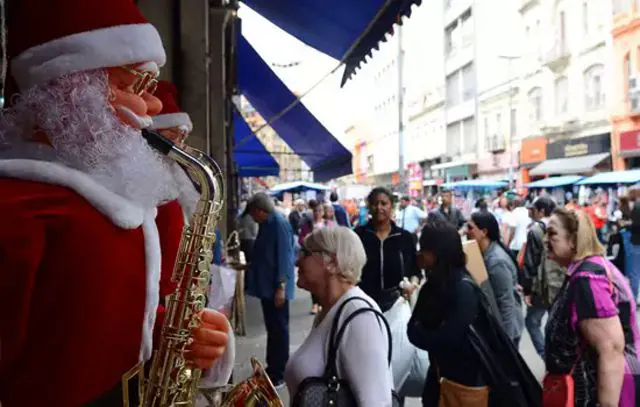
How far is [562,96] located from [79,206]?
105 feet

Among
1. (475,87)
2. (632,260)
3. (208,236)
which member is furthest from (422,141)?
(208,236)

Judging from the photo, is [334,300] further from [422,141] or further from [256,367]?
[422,141]

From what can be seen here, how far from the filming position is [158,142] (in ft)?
6.11

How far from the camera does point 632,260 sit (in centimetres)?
913

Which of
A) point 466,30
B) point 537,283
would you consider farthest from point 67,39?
point 466,30

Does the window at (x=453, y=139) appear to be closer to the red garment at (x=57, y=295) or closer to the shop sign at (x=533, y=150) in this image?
the shop sign at (x=533, y=150)

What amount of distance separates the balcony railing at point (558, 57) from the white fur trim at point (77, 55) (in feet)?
101

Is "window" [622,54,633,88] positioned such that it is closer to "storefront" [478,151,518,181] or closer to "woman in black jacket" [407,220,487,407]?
"storefront" [478,151,518,181]

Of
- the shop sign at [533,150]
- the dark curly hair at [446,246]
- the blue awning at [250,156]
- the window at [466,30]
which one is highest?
the window at [466,30]

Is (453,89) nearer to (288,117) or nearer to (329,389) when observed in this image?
(288,117)

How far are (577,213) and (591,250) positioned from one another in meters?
0.36

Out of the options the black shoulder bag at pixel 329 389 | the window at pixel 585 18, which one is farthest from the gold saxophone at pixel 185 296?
the window at pixel 585 18

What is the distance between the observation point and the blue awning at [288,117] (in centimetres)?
1064

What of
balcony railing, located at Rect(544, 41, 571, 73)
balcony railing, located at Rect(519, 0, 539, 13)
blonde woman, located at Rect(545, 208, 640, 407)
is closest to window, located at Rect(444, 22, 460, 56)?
balcony railing, located at Rect(519, 0, 539, 13)
